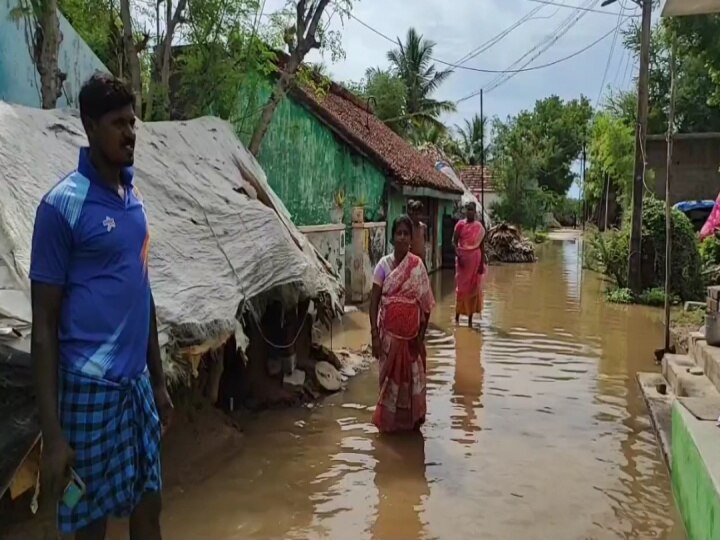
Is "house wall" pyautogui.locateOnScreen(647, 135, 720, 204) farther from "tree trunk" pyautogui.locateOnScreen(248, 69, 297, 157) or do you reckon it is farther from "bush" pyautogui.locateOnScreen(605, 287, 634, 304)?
"tree trunk" pyautogui.locateOnScreen(248, 69, 297, 157)

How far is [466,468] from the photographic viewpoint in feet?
18.6

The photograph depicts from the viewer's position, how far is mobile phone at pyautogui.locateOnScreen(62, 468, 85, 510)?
2562 mm

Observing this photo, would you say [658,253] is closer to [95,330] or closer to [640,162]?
[640,162]

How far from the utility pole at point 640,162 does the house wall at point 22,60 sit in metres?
11.0

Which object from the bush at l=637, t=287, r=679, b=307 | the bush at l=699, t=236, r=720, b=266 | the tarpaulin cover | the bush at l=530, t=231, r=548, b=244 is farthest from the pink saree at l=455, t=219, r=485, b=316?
the bush at l=530, t=231, r=548, b=244

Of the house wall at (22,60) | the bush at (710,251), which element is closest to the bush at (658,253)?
the bush at (710,251)

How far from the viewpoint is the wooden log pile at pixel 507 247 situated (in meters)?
26.1

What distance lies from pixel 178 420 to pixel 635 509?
3.32 m

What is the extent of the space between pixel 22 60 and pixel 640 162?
11970mm

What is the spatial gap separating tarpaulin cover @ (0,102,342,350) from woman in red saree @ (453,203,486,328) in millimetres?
4950

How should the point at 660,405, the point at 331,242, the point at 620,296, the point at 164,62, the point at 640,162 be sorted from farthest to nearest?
the point at 620,296
the point at 640,162
the point at 331,242
the point at 164,62
the point at 660,405

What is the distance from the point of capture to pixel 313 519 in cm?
474

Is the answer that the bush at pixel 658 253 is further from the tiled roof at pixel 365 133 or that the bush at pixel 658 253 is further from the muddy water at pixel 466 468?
the muddy water at pixel 466 468

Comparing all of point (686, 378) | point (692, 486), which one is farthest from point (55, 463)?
point (686, 378)
